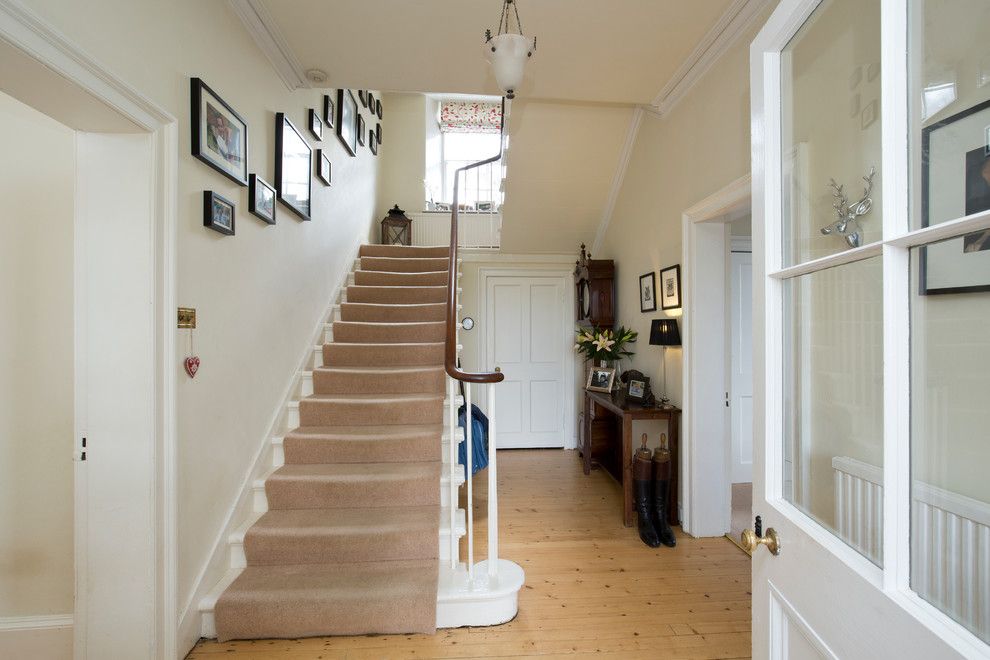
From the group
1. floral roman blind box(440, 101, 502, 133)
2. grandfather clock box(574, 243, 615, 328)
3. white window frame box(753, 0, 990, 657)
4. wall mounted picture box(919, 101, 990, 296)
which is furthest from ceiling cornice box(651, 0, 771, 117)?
floral roman blind box(440, 101, 502, 133)

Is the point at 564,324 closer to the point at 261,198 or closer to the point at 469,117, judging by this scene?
the point at 261,198

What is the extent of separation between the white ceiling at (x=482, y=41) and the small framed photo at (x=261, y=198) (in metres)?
0.77

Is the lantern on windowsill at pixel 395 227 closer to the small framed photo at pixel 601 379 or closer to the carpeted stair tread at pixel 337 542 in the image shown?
the small framed photo at pixel 601 379

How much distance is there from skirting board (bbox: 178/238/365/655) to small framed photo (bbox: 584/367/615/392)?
7.49ft

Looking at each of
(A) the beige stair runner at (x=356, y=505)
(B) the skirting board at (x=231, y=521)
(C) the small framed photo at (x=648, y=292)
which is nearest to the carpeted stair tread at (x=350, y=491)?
(A) the beige stair runner at (x=356, y=505)

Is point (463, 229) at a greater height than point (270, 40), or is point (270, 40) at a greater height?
point (270, 40)

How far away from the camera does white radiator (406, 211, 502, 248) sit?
5.23 metres

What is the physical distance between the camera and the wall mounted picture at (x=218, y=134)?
5.72 feet

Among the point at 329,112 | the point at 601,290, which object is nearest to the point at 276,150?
the point at 329,112

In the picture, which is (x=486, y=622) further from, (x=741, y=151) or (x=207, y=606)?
(x=741, y=151)

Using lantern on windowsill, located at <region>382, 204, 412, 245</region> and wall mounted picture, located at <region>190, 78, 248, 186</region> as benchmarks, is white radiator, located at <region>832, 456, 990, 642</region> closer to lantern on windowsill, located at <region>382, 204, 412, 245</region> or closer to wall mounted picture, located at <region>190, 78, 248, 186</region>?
wall mounted picture, located at <region>190, 78, 248, 186</region>

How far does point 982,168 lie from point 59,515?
2751 mm

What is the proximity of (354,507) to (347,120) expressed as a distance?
3358 millimetres

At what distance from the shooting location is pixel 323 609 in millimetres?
1765
